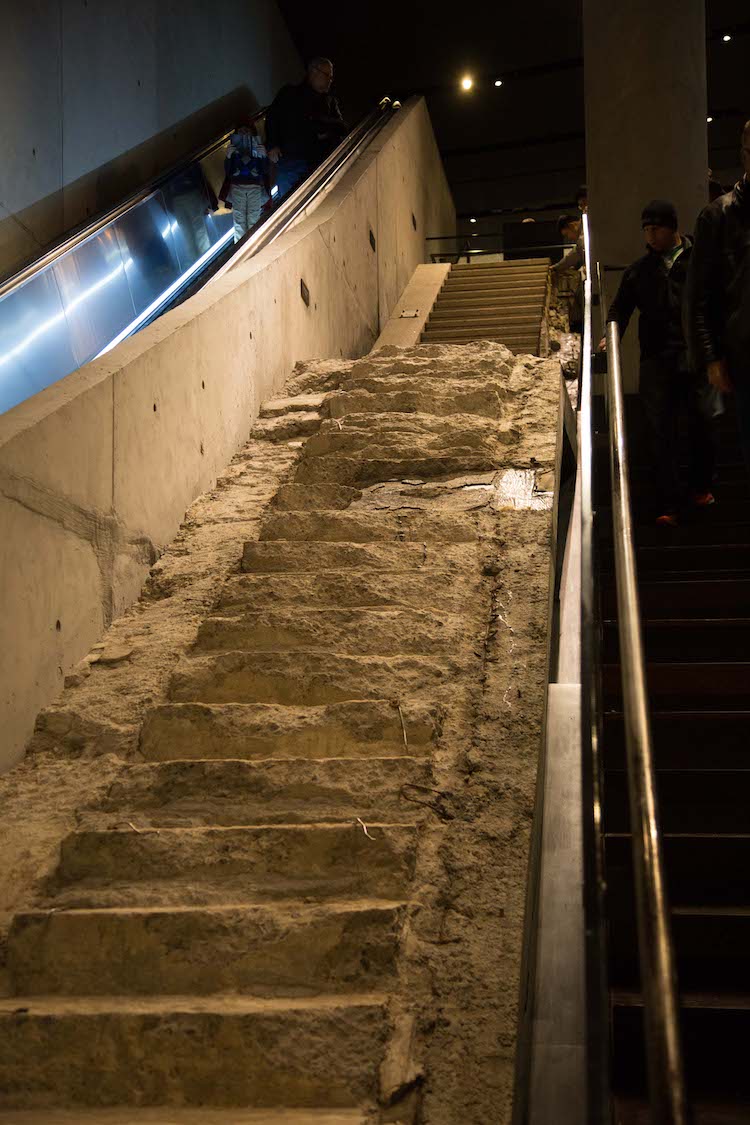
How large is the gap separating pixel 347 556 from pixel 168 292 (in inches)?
256

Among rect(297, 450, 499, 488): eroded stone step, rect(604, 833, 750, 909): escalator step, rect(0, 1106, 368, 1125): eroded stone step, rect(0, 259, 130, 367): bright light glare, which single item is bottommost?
rect(0, 1106, 368, 1125): eroded stone step

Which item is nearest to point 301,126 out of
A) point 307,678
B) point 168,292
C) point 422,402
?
point 168,292

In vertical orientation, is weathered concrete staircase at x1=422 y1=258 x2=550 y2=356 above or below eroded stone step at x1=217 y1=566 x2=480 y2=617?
above

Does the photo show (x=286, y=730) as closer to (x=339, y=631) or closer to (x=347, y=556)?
(x=339, y=631)

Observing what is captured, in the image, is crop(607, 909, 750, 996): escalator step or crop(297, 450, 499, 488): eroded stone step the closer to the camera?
crop(607, 909, 750, 996): escalator step

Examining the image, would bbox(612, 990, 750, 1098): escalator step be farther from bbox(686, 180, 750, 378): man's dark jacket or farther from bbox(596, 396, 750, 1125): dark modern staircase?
bbox(686, 180, 750, 378): man's dark jacket

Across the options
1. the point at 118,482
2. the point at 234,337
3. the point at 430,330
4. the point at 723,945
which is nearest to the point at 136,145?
the point at 430,330

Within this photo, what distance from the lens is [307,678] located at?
295cm

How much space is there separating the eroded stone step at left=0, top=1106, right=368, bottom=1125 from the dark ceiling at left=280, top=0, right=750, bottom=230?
1446 cm

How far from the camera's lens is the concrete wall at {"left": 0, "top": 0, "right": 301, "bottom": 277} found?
8.39 meters

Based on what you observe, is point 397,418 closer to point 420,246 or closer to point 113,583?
point 113,583

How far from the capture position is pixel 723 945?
80.5 inches

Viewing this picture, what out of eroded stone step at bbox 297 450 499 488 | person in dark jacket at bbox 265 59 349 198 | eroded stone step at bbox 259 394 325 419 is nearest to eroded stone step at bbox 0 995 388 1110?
eroded stone step at bbox 297 450 499 488

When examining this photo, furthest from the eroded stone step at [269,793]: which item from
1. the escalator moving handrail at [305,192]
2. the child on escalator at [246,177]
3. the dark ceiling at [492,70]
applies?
the dark ceiling at [492,70]
